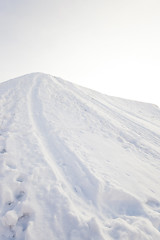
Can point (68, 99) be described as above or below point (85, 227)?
above

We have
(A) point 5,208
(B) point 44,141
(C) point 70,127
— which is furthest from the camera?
(C) point 70,127

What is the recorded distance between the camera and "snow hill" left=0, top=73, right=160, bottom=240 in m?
3.34

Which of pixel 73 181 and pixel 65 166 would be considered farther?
pixel 65 166

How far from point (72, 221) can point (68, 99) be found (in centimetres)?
1146

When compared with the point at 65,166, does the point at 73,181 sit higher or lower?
lower

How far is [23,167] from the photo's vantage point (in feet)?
16.2

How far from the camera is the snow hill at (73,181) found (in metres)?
3.34

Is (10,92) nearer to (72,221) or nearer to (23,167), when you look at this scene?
(23,167)

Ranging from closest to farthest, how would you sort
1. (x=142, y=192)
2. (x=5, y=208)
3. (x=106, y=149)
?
(x=5, y=208) → (x=142, y=192) → (x=106, y=149)

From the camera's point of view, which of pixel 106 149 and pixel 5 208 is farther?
pixel 106 149

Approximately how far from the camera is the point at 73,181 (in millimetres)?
4824

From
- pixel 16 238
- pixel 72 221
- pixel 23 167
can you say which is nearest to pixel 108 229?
pixel 72 221

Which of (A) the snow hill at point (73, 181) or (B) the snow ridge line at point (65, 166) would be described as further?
(B) the snow ridge line at point (65, 166)

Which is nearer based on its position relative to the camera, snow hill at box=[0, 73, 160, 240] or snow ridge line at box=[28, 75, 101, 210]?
snow hill at box=[0, 73, 160, 240]
